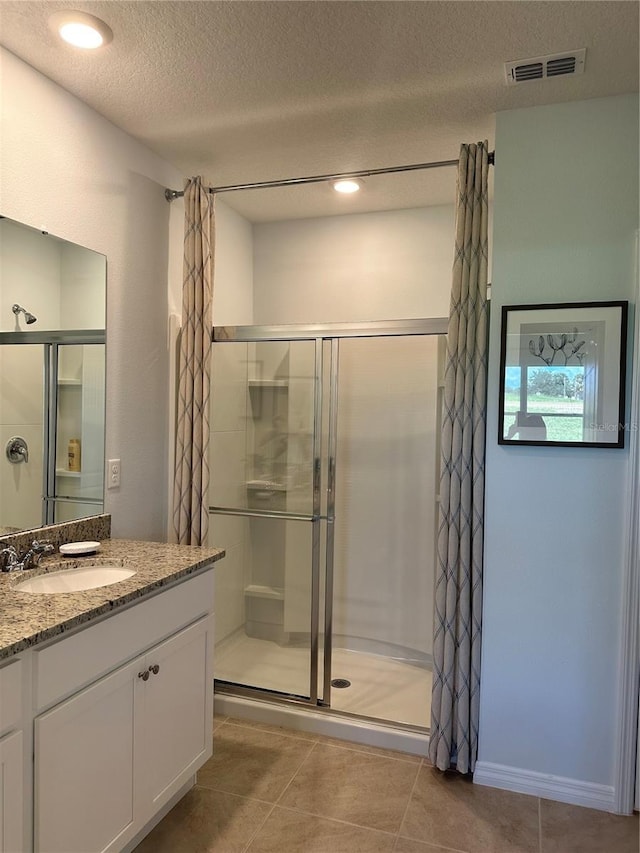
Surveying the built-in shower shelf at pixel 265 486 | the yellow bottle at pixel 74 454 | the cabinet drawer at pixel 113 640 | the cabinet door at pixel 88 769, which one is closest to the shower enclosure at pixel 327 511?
the built-in shower shelf at pixel 265 486

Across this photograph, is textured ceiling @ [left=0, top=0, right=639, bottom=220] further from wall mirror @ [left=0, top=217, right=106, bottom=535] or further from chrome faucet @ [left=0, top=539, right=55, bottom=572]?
chrome faucet @ [left=0, top=539, right=55, bottom=572]

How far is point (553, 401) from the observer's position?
219cm

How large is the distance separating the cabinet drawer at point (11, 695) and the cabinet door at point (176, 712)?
1.58ft

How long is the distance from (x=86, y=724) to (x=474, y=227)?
7.04 ft

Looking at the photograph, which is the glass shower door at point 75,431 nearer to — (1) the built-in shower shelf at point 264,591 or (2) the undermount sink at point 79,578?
(2) the undermount sink at point 79,578

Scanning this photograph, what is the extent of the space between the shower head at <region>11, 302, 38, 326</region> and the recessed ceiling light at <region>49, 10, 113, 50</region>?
88 centimetres

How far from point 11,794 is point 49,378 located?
1363 millimetres

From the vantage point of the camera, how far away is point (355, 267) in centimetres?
349

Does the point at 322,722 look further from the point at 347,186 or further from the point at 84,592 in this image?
the point at 347,186

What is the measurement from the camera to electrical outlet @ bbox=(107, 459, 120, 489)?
2477 millimetres

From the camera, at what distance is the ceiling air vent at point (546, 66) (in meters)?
1.89

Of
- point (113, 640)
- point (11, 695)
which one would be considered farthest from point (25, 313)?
point (11, 695)

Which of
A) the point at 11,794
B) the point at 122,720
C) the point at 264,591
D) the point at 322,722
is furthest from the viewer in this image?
the point at 264,591

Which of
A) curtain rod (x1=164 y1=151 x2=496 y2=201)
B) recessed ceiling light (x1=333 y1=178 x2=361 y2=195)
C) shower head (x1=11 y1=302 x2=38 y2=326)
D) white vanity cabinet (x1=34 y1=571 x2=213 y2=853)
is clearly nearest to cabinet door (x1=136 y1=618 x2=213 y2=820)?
white vanity cabinet (x1=34 y1=571 x2=213 y2=853)
